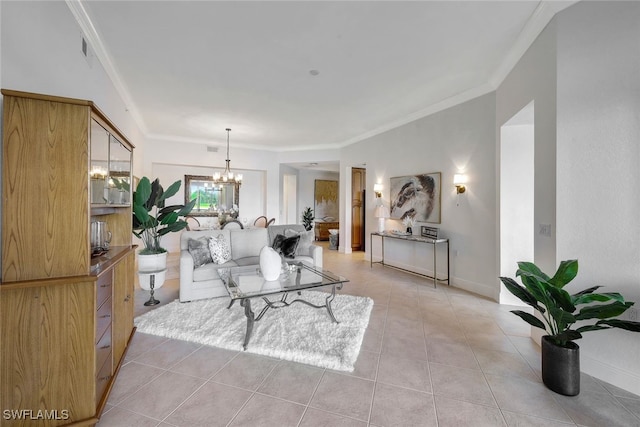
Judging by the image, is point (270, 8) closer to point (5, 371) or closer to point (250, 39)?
point (250, 39)

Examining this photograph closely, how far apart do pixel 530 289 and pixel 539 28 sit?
247 centimetres

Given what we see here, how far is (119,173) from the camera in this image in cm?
238

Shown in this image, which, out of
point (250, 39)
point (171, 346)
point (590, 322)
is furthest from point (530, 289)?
point (250, 39)

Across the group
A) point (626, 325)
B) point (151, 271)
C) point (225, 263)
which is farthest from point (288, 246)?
point (626, 325)

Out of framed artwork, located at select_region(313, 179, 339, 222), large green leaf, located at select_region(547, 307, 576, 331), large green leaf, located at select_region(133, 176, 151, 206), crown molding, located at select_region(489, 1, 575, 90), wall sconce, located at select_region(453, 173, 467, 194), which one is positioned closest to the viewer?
large green leaf, located at select_region(547, 307, 576, 331)

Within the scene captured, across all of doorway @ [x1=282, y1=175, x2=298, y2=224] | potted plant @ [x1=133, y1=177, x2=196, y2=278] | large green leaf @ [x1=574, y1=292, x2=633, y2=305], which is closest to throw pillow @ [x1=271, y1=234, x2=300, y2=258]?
potted plant @ [x1=133, y1=177, x2=196, y2=278]

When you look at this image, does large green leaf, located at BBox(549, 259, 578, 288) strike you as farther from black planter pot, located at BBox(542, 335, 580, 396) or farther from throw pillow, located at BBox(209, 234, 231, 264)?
throw pillow, located at BBox(209, 234, 231, 264)

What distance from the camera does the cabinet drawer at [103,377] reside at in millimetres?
1689

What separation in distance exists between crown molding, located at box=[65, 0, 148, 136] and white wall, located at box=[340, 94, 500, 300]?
4.77 metres

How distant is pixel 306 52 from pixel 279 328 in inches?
121

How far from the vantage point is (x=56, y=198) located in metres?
1.50

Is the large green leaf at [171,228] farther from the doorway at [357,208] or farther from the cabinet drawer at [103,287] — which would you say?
the doorway at [357,208]

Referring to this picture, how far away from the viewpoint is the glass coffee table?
2535 millimetres

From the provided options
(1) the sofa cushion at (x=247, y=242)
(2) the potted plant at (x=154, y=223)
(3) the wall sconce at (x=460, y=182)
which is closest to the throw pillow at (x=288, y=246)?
(1) the sofa cushion at (x=247, y=242)
